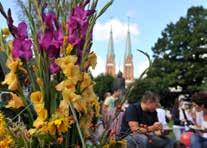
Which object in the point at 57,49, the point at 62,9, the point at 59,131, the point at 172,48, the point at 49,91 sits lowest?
the point at 59,131

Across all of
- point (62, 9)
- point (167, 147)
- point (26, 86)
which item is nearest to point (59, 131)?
point (26, 86)

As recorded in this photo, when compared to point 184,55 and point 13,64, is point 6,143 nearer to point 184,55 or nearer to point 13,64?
point 13,64

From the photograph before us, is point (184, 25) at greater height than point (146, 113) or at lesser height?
greater

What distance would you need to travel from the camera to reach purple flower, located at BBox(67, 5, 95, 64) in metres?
2.20

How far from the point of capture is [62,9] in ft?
7.56

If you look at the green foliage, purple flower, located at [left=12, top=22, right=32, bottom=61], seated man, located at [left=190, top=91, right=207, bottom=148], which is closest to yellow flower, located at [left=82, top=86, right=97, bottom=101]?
purple flower, located at [left=12, top=22, right=32, bottom=61]

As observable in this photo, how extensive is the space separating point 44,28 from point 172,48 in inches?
2287

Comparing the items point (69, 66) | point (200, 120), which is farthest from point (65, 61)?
point (200, 120)

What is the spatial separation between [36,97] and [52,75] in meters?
0.11

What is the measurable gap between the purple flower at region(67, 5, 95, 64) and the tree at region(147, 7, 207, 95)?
5429 centimetres

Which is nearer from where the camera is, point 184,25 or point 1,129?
point 1,129

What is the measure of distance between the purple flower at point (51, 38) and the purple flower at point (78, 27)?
0.15 feet

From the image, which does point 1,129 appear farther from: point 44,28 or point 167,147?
point 167,147

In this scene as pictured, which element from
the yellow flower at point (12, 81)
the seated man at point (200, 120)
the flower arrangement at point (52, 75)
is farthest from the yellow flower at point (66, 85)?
the seated man at point (200, 120)
